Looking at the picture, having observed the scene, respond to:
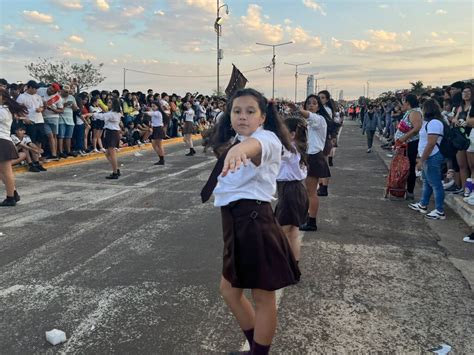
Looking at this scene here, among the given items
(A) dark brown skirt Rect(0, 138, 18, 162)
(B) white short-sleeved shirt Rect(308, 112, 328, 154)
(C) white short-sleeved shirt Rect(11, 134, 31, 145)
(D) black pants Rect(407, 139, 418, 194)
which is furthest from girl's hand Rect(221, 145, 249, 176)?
(C) white short-sleeved shirt Rect(11, 134, 31, 145)

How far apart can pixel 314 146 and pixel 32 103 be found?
26.1 ft

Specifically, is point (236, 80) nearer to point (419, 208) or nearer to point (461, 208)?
point (419, 208)

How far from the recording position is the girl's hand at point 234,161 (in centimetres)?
197

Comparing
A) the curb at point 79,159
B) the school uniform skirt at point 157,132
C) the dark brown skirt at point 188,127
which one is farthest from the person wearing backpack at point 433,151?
the dark brown skirt at point 188,127

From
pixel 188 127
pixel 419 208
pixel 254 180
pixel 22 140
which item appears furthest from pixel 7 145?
pixel 188 127

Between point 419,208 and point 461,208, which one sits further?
point 419,208

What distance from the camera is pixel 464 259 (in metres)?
4.86

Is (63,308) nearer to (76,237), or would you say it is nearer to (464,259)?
(76,237)

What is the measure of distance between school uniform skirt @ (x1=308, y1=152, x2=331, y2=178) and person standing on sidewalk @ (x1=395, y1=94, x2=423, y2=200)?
2.91 m

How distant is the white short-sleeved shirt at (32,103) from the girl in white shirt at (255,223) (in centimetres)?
953

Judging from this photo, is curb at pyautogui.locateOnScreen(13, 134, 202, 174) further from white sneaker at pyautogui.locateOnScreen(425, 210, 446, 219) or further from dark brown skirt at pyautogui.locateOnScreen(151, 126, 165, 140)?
white sneaker at pyautogui.locateOnScreen(425, 210, 446, 219)

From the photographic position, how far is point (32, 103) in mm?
10617

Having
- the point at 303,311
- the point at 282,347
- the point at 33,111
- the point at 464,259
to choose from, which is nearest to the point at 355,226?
the point at 464,259

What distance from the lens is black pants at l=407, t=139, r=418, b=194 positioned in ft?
26.7
